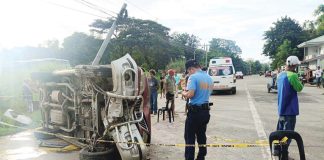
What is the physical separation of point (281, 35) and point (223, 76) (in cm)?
5573

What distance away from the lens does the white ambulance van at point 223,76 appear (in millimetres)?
22797

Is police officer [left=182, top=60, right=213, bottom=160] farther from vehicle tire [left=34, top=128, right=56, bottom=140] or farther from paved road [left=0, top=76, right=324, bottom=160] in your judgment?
vehicle tire [left=34, top=128, right=56, bottom=140]

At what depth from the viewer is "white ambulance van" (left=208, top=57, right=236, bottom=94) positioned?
22797 mm

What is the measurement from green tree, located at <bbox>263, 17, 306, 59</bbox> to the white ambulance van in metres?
53.3

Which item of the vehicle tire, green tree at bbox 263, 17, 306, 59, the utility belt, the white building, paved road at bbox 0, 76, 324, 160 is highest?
green tree at bbox 263, 17, 306, 59

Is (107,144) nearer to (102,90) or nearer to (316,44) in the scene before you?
(102,90)

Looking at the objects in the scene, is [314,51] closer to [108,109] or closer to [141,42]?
[141,42]

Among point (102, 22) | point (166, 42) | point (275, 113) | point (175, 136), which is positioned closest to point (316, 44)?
point (166, 42)

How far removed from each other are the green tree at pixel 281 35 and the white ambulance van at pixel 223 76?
175 ft

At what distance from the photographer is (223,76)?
22828 millimetres

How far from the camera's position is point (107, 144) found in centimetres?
649

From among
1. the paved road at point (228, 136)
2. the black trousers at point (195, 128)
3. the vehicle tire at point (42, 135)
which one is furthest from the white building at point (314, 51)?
the black trousers at point (195, 128)

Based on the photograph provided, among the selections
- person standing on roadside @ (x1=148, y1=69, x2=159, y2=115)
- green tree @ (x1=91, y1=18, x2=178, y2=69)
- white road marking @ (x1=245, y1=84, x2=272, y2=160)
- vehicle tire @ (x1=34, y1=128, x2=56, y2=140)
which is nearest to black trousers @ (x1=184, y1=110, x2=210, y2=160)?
white road marking @ (x1=245, y1=84, x2=272, y2=160)

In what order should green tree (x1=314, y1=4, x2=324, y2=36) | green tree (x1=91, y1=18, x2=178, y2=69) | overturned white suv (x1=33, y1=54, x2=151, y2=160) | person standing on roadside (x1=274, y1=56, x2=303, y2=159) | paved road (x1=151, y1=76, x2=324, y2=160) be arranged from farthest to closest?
green tree (x1=314, y1=4, x2=324, y2=36) → green tree (x1=91, y1=18, x2=178, y2=69) → paved road (x1=151, y1=76, x2=324, y2=160) → person standing on roadside (x1=274, y1=56, x2=303, y2=159) → overturned white suv (x1=33, y1=54, x2=151, y2=160)
